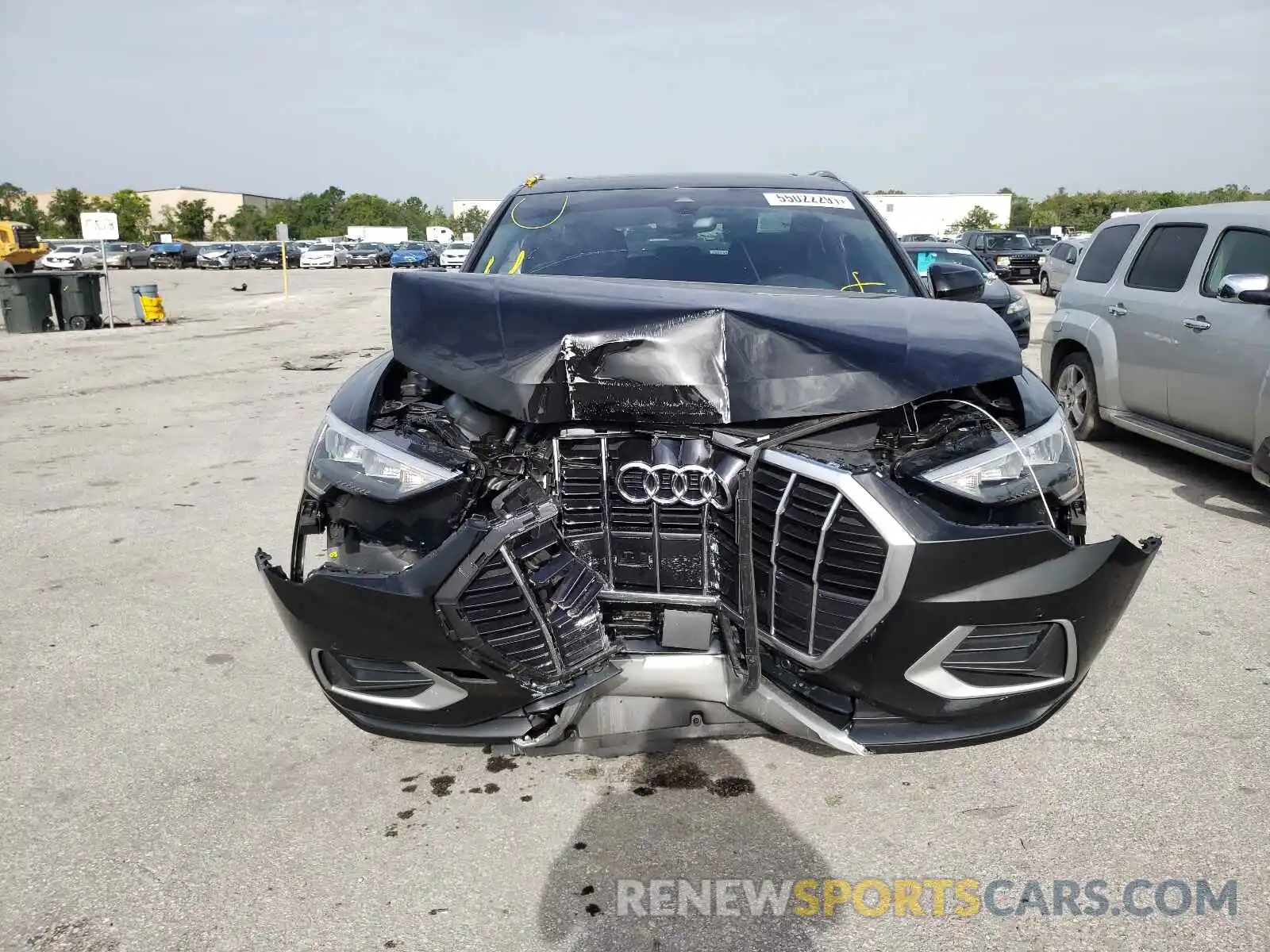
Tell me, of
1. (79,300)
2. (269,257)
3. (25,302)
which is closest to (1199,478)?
(25,302)

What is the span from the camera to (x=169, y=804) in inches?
120

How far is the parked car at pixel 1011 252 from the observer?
104 feet

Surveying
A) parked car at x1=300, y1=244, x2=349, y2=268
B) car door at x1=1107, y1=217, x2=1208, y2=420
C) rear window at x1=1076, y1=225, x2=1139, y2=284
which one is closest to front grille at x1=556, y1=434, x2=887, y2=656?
car door at x1=1107, y1=217, x2=1208, y2=420

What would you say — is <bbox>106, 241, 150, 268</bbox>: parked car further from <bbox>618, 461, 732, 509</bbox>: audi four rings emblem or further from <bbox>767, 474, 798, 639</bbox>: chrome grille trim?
<bbox>767, 474, 798, 639</bbox>: chrome grille trim

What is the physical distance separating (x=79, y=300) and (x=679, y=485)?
20.7m

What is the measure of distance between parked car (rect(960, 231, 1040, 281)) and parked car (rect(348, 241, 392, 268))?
37.6 meters

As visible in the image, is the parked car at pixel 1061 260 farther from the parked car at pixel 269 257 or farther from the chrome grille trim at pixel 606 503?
the parked car at pixel 269 257

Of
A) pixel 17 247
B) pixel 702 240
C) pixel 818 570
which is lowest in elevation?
pixel 818 570

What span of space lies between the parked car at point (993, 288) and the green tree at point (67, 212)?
9266cm

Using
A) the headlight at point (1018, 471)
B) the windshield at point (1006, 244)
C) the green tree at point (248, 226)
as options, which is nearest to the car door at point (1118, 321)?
the headlight at point (1018, 471)

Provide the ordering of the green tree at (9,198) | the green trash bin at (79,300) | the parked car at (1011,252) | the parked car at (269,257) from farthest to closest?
the green tree at (9,198), the parked car at (269,257), the parked car at (1011,252), the green trash bin at (79,300)

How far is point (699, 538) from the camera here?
261 centimetres

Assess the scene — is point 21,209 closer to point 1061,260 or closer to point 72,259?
point 72,259

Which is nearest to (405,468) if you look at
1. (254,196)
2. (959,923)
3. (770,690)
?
(770,690)
